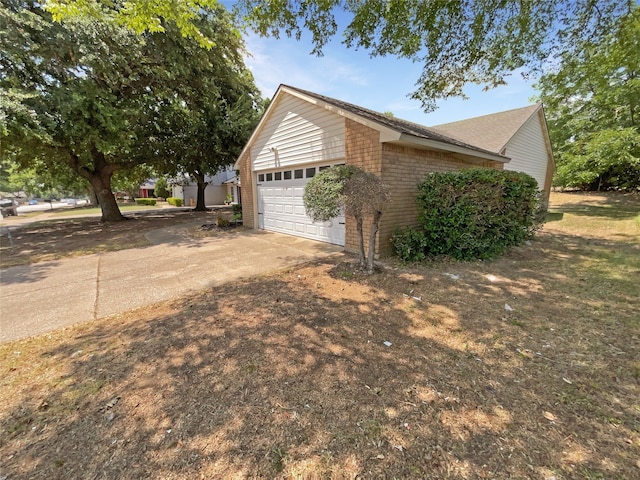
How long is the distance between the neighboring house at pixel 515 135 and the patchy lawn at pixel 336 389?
953 cm

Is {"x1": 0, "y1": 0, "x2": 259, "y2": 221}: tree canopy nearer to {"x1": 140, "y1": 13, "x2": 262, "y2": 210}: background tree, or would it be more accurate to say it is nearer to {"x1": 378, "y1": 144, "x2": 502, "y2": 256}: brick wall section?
{"x1": 140, "y1": 13, "x2": 262, "y2": 210}: background tree

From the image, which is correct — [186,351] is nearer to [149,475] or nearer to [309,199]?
[149,475]

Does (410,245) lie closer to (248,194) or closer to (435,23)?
(435,23)

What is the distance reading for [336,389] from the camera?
91.2 inches

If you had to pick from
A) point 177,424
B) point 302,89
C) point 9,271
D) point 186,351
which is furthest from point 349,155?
point 9,271

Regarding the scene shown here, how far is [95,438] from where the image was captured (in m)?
1.88

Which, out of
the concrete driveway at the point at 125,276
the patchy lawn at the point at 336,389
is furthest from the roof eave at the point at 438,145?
the patchy lawn at the point at 336,389

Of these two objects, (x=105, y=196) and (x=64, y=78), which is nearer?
(x=64, y=78)

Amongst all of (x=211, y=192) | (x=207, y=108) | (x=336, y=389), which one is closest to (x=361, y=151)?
(x=336, y=389)

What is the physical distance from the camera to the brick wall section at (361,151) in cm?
588

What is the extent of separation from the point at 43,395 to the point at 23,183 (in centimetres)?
7158

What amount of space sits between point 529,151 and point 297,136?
12.8m

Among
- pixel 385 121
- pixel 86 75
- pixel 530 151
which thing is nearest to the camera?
pixel 385 121

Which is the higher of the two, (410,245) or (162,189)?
(162,189)
